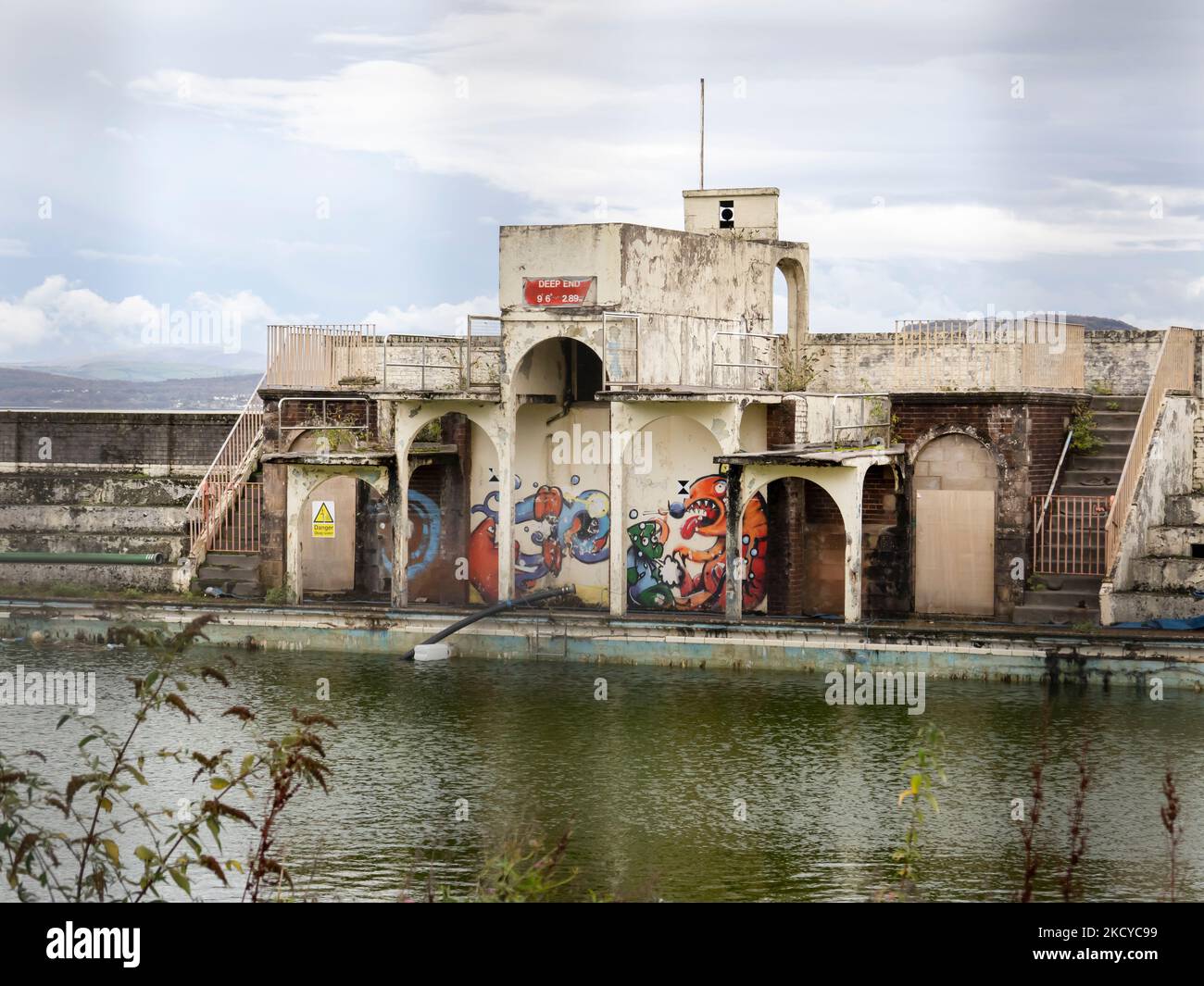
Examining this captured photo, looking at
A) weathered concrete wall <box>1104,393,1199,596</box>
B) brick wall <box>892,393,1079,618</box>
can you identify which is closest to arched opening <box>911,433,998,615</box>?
brick wall <box>892,393,1079,618</box>

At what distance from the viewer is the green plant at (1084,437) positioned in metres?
31.8

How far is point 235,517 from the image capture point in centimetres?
3594

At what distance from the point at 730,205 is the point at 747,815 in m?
21.4

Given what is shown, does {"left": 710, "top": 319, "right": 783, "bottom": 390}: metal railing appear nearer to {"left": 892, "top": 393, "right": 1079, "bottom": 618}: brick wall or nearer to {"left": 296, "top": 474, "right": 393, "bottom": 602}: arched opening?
{"left": 892, "top": 393, "right": 1079, "bottom": 618}: brick wall

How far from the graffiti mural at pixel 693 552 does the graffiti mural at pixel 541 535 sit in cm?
91

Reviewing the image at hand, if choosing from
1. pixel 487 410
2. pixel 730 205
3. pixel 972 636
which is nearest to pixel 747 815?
pixel 972 636

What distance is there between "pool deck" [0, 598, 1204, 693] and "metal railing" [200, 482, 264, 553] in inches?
137

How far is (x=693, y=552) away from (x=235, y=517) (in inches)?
392

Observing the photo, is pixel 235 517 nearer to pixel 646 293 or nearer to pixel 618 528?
pixel 618 528

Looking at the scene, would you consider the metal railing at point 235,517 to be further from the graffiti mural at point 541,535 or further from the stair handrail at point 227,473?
the graffiti mural at point 541,535

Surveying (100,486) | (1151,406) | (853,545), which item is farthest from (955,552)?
(100,486)

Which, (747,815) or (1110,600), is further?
(1110,600)
